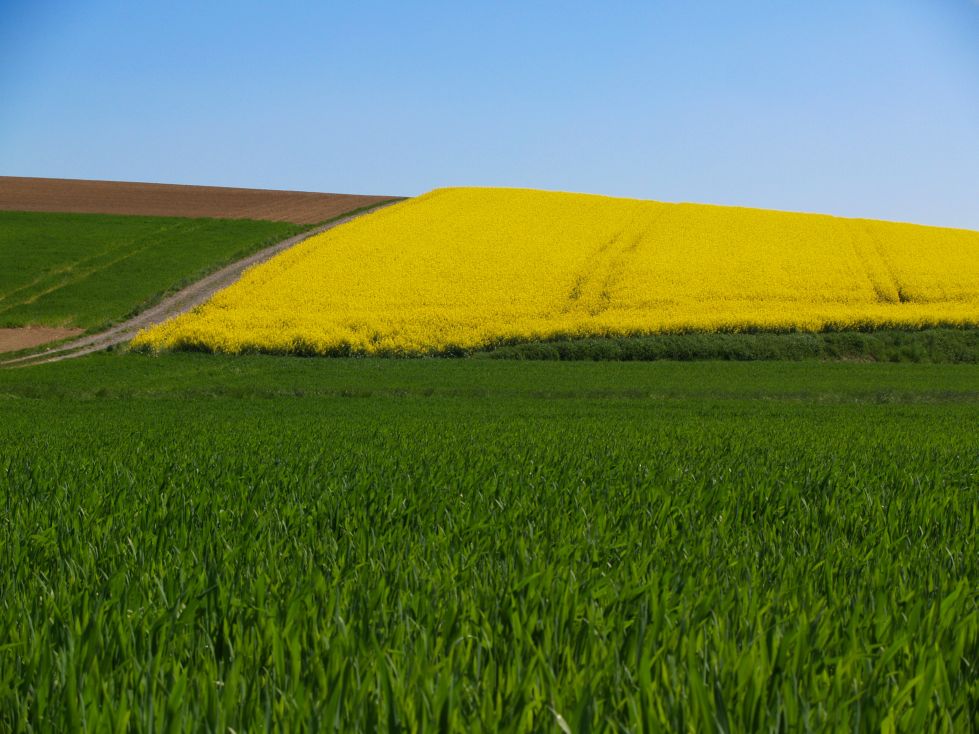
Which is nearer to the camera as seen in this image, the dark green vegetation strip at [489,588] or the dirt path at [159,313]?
the dark green vegetation strip at [489,588]

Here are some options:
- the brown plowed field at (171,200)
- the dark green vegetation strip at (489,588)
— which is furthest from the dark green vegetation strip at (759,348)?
the brown plowed field at (171,200)

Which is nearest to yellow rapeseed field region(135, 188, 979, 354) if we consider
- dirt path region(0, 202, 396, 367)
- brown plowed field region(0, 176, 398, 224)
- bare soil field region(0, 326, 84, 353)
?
dirt path region(0, 202, 396, 367)

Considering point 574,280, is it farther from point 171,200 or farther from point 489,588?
point 489,588

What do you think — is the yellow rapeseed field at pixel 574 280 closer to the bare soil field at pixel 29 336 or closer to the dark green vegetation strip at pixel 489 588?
the bare soil field at pixel 29 336

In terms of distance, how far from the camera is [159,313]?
47594mm

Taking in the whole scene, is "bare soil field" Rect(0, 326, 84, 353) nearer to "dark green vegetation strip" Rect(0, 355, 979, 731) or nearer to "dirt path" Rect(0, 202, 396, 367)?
"dirt path" Rect(0, 202, 396, 367)

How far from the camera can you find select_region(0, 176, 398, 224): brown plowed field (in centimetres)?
7262

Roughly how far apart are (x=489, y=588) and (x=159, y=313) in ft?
154

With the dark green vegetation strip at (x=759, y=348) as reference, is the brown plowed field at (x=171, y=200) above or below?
above

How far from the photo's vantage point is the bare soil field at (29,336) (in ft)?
142

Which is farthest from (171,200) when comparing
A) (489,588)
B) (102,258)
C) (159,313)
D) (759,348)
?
(489,588)

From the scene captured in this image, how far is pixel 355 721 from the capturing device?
2289 mm

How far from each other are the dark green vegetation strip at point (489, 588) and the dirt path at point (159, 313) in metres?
32.4

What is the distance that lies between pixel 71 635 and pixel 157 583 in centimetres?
77
